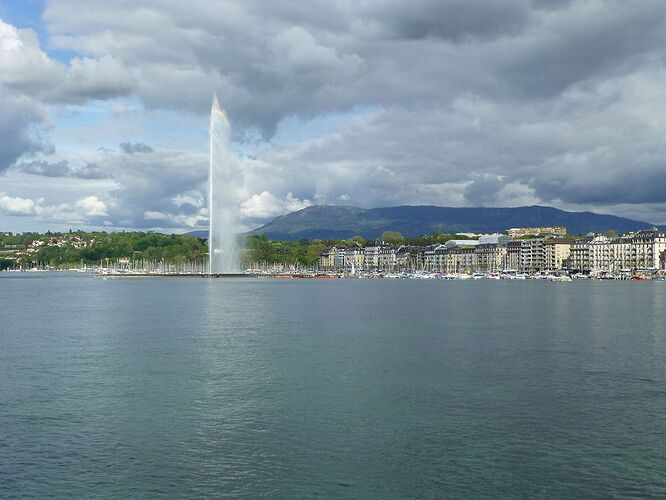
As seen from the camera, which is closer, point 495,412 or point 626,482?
point 626,482

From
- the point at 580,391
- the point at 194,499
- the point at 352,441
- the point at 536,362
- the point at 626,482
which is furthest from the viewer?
the point at 536,362

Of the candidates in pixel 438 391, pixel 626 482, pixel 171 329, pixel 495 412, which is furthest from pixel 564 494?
pixel 171 329

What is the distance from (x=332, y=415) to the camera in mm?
24578

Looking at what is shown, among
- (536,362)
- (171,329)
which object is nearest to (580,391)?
(536,362)

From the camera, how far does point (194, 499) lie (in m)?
17.0

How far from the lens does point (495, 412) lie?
2483 cm

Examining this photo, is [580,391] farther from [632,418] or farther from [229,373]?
[229,373]

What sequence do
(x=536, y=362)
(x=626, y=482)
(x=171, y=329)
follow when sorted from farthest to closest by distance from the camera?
(x=171, y=329) → (x=536, y=362) → (x=626, y=482)

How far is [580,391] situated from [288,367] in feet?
43.0

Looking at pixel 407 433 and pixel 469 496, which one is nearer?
pixel 469 496

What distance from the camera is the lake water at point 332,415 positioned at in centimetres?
1822

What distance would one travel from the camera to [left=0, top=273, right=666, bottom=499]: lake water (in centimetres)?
1822

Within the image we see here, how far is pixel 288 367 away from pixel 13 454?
1553cm

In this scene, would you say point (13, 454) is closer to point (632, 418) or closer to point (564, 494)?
point (564, 494)
